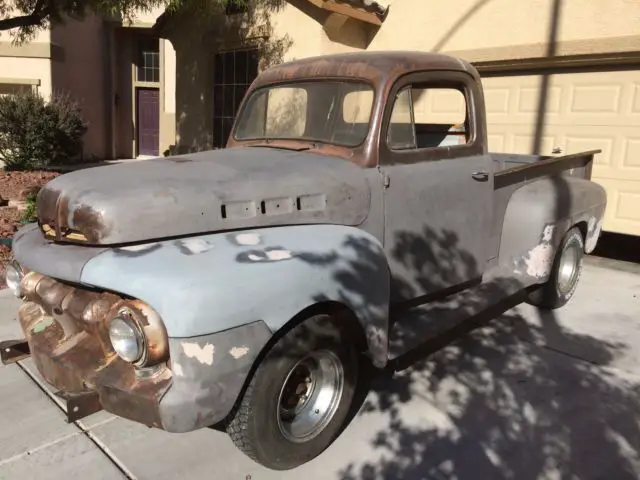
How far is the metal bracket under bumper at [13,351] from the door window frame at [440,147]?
A: 2.32 meters

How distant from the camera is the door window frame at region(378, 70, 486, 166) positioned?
3574mm

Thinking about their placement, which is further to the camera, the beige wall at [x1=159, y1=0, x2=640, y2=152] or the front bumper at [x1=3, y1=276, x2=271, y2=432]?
the beige wall at [x1=159, y1=0, x2=640, y2=152]

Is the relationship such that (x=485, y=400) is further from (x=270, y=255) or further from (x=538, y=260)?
(x=270, y=255)

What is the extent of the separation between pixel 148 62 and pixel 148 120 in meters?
1.90

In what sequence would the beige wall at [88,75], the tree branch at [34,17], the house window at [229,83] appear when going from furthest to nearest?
the beige wall at [88,75], the house window at [229,83], the tree branch at [34,17]

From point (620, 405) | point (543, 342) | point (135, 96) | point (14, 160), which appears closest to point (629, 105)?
point (543, 342)

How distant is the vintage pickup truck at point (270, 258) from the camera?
8.06ft

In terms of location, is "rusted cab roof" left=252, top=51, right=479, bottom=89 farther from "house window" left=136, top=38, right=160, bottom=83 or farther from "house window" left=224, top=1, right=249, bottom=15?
"house window" left=136, top=38, right=160, bottom=83

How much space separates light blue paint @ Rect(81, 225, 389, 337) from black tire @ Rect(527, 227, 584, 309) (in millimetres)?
2586

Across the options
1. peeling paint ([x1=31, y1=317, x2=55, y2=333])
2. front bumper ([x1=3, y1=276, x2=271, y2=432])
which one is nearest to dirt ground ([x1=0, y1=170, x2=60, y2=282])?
peeling paint ([x1=31, y1=317, x2=55, y2=333])

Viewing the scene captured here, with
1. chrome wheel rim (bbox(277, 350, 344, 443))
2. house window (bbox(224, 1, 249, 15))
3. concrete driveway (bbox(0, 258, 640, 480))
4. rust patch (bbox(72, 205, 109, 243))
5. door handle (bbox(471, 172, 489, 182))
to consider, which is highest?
house window (bbox(224, 1, 249, 15))

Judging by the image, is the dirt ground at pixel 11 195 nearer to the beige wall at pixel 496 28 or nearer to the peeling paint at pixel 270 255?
the peeling paint at pixel 270 255

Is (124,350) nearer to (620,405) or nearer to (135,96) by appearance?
(620,405)

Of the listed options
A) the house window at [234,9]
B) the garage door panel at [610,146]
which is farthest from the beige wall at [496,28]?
the house window at [234,9]
